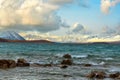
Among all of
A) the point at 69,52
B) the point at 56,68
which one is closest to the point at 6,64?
the point at 56,68

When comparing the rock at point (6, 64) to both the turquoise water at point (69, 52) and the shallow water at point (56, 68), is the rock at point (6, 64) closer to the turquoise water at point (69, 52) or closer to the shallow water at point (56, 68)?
the shallow water at point (56, 68)

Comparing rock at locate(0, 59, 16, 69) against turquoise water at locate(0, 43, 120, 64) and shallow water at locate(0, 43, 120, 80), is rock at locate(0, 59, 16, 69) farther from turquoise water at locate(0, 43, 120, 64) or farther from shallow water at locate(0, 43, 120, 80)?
turquoise water at locate(0, 43, 120, 64)

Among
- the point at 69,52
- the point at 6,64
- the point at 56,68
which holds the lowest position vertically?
the point at 56,68

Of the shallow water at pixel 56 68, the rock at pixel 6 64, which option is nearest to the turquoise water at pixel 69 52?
the shallow water at pixel 56 68

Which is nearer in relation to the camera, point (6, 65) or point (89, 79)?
point (89, 79)

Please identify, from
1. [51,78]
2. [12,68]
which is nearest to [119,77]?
[51,78]

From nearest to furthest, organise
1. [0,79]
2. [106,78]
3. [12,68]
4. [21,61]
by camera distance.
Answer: [0,79] → [106,78] → [12,68] → [21,61]

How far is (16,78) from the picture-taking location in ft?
106

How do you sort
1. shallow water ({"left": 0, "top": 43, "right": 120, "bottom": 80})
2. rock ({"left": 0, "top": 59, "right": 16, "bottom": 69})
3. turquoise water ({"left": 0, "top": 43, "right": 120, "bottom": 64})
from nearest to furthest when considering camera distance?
1. shallow water ({"left": 0, "top": 43, "right": 120, "bottom": 80})
2. rock ({"left": 0, "top": 59, "right": 16, "bottom": 69})
3. turquoise water ({"left": 0, "top": 43, "right": 120, "bottom": 64})

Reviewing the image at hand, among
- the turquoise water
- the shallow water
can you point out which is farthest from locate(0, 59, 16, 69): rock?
the turquoise water

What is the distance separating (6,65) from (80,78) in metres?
13.4

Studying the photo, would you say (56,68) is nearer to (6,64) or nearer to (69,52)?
(6,64)

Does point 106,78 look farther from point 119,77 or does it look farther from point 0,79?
point 0,79

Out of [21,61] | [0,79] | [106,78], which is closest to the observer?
[0,79]
